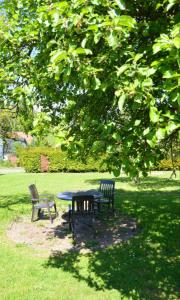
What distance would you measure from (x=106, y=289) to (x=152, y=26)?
14.3 feet

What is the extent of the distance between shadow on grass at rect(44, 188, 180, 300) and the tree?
3.04m

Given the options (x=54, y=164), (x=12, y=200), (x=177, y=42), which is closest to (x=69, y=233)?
(x=12, y=200)

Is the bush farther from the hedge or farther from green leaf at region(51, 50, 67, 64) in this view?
green leaf at region(51, 50, 67, 64)

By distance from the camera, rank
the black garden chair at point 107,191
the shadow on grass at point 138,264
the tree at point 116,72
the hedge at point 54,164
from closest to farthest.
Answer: the tree at point 116,72 → the shadow on grass at point 138,264 → the black garden chair at point 107,191 → the hedge at point 54,164

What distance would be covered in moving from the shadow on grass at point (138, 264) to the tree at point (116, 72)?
9.96ft

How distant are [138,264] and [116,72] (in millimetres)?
5121

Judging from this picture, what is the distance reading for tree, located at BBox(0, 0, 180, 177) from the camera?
3.17 metres

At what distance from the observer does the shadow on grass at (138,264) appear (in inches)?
252

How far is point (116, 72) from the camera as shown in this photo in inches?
137

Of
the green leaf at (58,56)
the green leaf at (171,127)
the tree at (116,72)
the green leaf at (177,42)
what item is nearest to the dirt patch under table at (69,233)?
the tree at (116,72)

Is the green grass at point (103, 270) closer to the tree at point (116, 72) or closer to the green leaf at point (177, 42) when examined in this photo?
the tree at point (116, 72)

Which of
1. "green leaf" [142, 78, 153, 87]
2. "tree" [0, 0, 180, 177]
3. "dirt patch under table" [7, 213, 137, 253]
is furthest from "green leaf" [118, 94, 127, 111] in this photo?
"dirt patch under table" [7, 213, 137, 253]

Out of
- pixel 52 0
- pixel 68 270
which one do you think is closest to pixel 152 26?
pixel 52 0

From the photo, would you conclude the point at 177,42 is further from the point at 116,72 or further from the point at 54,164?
the point at 54,164
